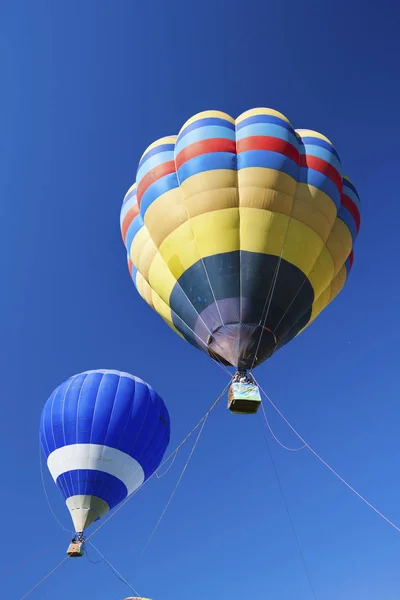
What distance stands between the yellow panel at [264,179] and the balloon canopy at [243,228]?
17 mm

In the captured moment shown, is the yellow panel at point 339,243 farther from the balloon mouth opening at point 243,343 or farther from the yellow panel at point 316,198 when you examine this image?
the balloon mouth opening at point 243,343

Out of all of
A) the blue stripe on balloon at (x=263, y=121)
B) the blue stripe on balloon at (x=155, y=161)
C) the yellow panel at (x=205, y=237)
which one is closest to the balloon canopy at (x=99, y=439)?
the yellow panel at (x=205, y=237)

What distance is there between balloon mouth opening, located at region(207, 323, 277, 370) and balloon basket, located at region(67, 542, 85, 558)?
223 inches

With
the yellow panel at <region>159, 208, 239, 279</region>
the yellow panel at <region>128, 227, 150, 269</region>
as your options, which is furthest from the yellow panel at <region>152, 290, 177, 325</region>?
the yellow panel at <region>159, 208, 239, 279</region>

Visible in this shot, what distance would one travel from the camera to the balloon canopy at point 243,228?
26.0ft

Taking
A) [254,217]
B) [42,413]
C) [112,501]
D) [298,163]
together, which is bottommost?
[112,501]

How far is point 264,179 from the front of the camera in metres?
8.12

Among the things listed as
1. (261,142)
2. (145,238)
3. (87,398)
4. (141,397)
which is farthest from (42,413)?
(261,142)

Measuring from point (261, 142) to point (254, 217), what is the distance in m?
1.44

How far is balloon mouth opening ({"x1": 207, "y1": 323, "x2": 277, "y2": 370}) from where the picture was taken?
768 centimetres

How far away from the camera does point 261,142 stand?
8.35m

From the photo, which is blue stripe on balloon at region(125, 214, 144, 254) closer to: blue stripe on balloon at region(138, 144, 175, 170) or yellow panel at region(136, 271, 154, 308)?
yellow panel at region(136, 271, 154, 308)

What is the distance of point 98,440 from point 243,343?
16.7ft

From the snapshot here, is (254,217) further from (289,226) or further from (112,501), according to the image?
(112,501)
